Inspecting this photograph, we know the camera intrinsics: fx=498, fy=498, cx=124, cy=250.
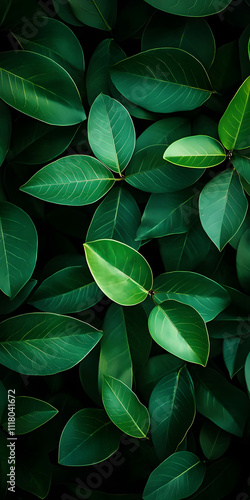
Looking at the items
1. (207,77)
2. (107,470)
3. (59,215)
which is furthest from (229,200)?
(107,470)

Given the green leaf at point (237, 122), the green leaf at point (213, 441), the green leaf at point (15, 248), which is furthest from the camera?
the green leaf at point (213, 441)

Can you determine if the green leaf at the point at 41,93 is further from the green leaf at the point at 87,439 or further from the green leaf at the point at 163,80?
the green leaf at the point at 87,439

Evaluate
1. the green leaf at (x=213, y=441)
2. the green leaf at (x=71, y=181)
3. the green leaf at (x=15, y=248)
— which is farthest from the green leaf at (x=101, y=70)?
the green leaf at (x=213, y=441)

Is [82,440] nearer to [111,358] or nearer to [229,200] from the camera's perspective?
[111,358]

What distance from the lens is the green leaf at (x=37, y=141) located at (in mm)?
801

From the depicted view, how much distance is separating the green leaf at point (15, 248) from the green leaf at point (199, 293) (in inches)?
8.5

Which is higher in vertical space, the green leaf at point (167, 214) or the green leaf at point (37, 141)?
the green leaf at point (37, 141)

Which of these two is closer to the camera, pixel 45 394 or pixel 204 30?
pixel 204 30

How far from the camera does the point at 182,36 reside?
77 cm

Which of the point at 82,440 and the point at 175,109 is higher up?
the point at 175,109

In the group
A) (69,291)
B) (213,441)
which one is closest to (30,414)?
(69,291)

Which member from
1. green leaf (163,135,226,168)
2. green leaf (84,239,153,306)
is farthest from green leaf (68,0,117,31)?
green leaf (84,239,153,306)

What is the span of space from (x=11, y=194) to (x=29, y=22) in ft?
0.90

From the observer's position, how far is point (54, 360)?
0.78m
